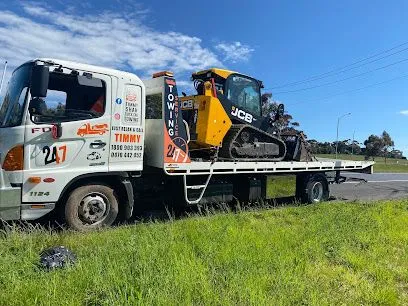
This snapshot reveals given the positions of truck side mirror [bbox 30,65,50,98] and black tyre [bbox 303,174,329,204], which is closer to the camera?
truck side mirror [bbox 30,65,50,98]

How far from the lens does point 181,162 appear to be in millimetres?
8227

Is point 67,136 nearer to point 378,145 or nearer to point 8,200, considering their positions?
point 8,200

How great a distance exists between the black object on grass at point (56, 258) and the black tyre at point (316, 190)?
8.11 m

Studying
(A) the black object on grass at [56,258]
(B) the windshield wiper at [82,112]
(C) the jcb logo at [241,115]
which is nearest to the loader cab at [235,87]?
(C) the jcb logo at [241,115]

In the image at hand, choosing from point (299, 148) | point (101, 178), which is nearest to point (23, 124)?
point (101, 178)

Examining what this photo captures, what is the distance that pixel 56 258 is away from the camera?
4723 millimetres

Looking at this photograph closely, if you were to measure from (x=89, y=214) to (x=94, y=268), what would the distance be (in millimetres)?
2872

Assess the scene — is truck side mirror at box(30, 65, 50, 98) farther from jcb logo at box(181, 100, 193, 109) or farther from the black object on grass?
jcb logo at box(181, 100, 193, 109)

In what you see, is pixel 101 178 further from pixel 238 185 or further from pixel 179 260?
pixel 238 185

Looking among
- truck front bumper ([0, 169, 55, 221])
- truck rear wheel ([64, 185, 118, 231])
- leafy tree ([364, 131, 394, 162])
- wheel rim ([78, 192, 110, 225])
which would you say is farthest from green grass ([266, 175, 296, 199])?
leafy tree ([364, 131, 394, 162])

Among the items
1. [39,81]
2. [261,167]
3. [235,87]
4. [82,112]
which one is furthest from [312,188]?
[39,81]

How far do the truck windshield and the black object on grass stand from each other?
240 centimetres

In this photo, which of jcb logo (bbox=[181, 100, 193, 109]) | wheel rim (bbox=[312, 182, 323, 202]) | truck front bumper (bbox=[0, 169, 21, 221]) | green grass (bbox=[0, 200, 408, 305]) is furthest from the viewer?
wheel rim (bbox=[312, 182, 323, 202])

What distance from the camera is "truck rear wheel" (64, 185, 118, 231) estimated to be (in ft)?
22.3
